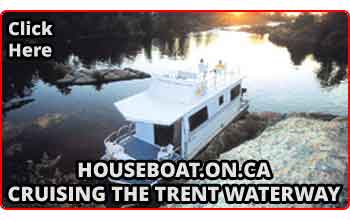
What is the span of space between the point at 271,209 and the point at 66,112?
13.7 meters

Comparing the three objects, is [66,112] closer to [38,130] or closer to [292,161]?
[38,130]

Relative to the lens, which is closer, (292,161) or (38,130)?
(292,161)

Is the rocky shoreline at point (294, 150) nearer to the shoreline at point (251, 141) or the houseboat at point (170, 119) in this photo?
the shoreline at point (251, 141)

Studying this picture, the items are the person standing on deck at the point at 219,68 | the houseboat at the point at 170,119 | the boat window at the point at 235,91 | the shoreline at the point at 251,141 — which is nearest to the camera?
the shoreline at the point at 251,141

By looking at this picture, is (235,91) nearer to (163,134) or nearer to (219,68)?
(219,68)

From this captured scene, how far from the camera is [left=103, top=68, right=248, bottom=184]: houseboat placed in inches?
492

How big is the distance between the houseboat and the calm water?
1.43m

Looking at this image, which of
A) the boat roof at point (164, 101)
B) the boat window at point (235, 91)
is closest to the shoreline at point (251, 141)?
the boat window at point (235, 91)

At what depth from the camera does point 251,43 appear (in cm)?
3428

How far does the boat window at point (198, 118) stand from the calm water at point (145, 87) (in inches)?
81.6

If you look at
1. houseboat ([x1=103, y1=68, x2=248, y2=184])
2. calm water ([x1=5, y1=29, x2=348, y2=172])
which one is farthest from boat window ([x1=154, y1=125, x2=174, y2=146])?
calm water ([x1=5, y1=29, x2=348, y2=172])

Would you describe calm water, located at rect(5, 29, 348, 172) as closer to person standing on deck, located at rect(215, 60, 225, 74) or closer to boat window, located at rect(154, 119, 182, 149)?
person standing on deck, located at rect(215, 60, 225, 74)

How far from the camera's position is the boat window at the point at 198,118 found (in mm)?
13154

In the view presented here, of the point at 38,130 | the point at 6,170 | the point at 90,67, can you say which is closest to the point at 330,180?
the point at 6,170
